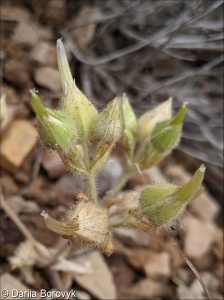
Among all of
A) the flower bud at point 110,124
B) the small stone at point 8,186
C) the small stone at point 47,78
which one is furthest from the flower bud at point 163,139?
the small stone at point 47,78

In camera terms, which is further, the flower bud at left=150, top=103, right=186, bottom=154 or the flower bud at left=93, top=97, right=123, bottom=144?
the flower bud at left=150, top=103, right=186, bottom=154

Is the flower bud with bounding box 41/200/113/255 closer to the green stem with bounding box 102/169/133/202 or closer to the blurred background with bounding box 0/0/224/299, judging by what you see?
the green stem with bounding box 102/169/133/202

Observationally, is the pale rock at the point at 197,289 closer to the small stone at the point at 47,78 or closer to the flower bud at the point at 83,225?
the flower bud at the point at 83,225

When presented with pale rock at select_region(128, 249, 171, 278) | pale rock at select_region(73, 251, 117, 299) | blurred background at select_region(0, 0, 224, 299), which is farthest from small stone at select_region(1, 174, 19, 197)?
pale rock at select_region(128, 249, 171, 278)

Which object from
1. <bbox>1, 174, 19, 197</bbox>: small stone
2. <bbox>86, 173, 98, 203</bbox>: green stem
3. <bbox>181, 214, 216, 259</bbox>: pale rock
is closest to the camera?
<bbox>86, 173, 98, 203</bbox>: green stem

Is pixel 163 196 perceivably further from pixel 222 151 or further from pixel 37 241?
pixel 222 151

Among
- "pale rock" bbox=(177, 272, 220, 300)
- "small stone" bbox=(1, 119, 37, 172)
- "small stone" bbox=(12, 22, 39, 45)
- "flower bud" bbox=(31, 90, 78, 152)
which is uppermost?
"flower bud" bbox=(31, 90, 78, 152)
